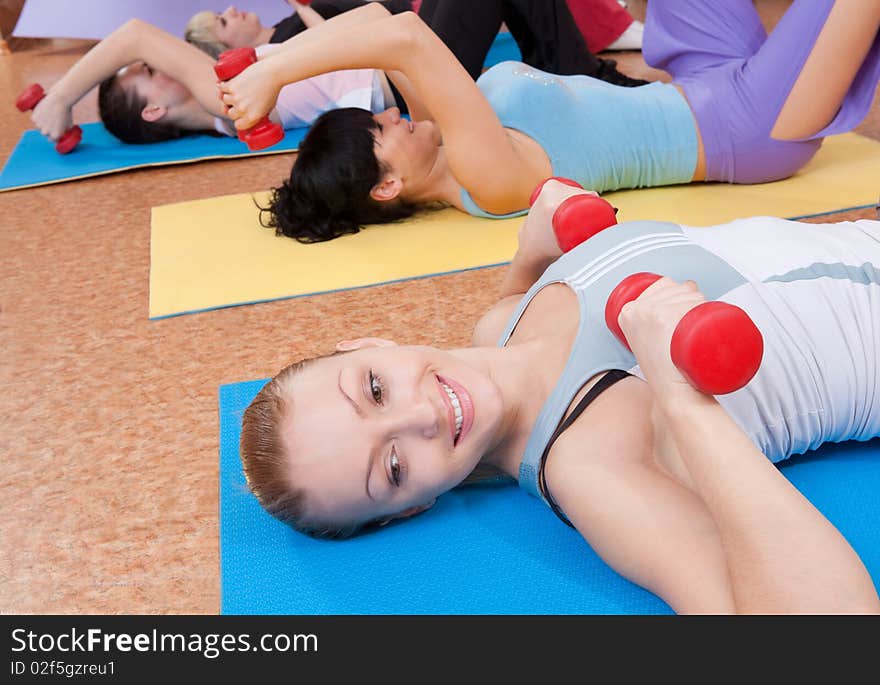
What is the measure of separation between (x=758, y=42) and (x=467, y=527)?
1.73 m

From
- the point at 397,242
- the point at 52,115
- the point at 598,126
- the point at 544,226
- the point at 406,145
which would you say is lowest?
the point at 52,115

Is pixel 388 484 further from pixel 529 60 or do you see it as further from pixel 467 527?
pixel 529 60

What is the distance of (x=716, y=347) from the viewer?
0.91m

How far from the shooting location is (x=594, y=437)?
116cm

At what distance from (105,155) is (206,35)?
732 mm

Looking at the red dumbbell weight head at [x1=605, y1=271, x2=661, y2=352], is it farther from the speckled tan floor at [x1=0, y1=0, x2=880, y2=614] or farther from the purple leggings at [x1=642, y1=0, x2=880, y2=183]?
the purple leggings at [x1=642, y1=0, x2=880, y2=183]

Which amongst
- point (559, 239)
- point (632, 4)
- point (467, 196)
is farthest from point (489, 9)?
point (632, 4)

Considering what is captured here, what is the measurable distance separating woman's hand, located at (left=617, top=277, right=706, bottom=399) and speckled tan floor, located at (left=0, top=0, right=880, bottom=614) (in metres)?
0.67

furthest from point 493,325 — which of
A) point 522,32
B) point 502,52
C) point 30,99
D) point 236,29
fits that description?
point 502,52

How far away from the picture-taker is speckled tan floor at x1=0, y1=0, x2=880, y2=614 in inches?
51.9

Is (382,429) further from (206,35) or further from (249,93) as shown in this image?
(206,35)

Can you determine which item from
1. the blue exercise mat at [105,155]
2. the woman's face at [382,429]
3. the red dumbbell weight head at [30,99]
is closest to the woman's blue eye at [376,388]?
the woman's face at [382,429]

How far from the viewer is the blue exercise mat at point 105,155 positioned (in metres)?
3.06


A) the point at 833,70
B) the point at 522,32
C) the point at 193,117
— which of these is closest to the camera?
the point at 833,70
